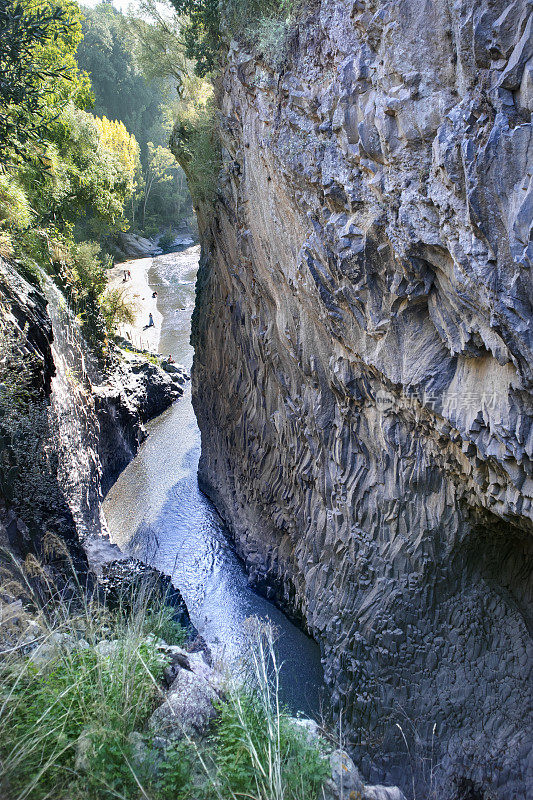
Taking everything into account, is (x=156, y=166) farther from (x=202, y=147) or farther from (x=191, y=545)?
(x=191, y=545)

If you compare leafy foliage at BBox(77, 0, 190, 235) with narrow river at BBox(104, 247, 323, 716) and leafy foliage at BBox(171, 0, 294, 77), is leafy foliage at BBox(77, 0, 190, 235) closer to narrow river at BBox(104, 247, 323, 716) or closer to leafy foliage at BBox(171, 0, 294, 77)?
narrow river at BBox(104, 247, 323, 716)

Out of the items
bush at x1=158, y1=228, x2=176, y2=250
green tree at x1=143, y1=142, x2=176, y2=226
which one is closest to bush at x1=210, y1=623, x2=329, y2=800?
bush at x1=158, y1=228, x2=176, y2=250

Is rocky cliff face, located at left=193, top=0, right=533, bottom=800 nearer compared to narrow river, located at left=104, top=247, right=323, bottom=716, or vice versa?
rocky cliff face, located at left=193, top=0, right=533, bottom=800

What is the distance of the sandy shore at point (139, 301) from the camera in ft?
79.7

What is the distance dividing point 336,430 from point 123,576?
5501 millimetres

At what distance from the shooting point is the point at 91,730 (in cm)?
413

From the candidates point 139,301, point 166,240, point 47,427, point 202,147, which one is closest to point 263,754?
point 47,427

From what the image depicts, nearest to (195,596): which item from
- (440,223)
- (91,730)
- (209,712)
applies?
(209,712)

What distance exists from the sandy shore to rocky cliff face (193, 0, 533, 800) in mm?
13344

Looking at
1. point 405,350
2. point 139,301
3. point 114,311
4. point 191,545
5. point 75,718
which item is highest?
point 139,301

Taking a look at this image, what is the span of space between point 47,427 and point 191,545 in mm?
4903

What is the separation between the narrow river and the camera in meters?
10.3

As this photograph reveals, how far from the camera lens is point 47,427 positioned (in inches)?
443

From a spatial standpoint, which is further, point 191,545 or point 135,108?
point 135,108
